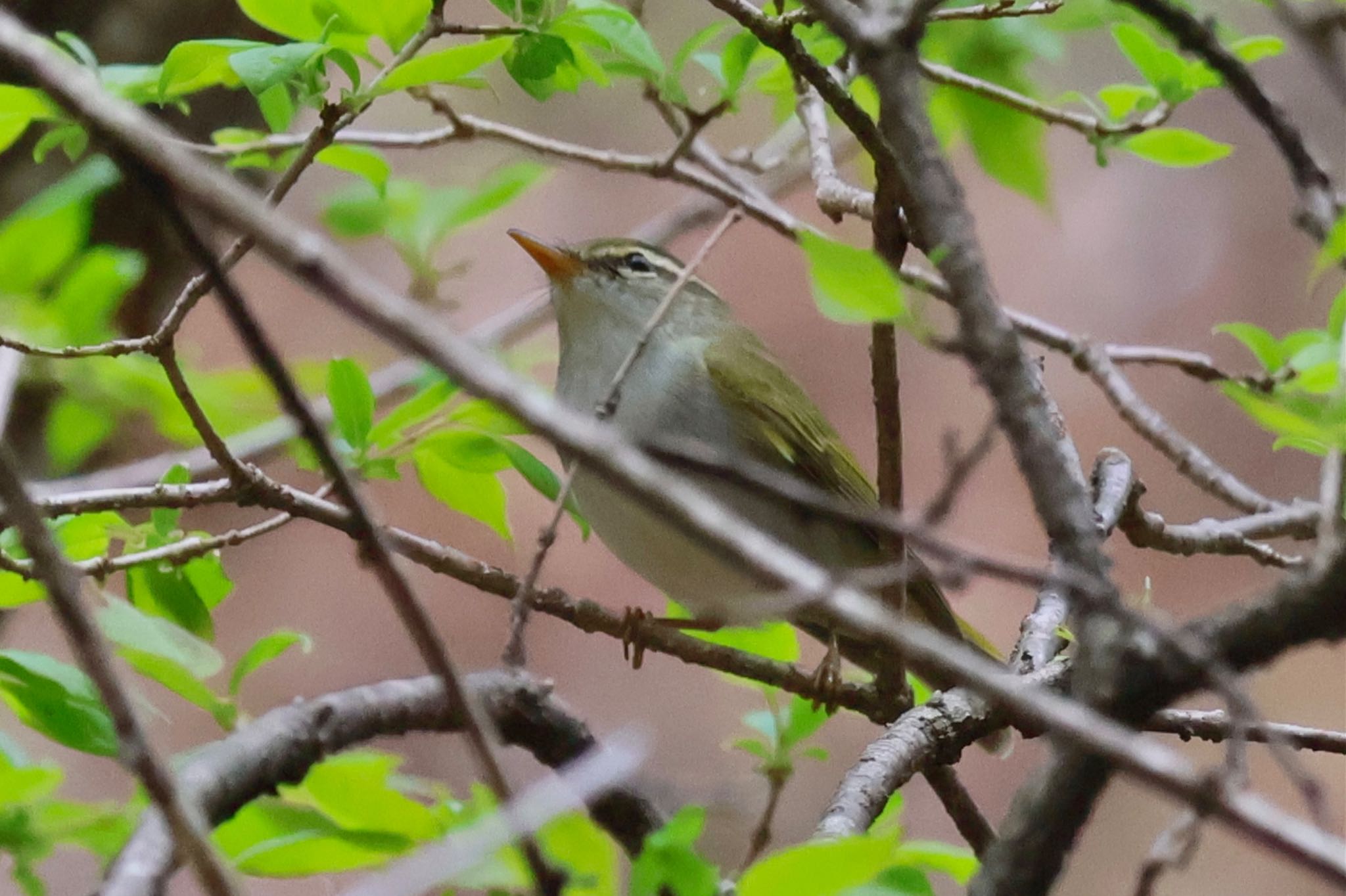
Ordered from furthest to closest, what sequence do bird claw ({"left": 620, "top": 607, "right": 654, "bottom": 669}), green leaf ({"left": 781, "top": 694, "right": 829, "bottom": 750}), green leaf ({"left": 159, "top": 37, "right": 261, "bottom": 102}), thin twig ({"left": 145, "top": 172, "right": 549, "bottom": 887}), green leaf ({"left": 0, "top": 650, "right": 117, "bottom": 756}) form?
bird claw ({"left": 620, "top": 607, "right": 654, "bottom": 669}), green leaf ({"left": 781, "top": 694, "right": 829, "bottom": 750}), green leaf ({"left": 159, "top": 37, "right": 261, "bottom": 102}), green leaf ({"left": 0, "top": 650, "right": 117, "bottom": 756}), thin twig ({"left": 145, "top": 172, "right": 549, "bottom": 887})

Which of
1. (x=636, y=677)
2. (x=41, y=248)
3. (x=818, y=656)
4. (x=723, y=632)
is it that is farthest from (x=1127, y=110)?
(x=636, y=677)

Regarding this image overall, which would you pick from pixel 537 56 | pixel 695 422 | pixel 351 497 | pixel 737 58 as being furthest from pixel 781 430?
pixel 351 497

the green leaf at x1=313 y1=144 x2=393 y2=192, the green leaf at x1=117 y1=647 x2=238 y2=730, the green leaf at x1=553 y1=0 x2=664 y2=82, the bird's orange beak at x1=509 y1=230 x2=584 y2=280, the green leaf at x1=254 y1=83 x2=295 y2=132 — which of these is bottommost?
the green leaf at x1=117 y1=647 x2=238 y2=730

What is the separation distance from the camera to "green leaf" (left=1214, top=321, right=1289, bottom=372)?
75.6 inches

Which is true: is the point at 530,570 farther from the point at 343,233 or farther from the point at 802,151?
the point at 802,151

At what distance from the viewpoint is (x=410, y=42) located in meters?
1.56

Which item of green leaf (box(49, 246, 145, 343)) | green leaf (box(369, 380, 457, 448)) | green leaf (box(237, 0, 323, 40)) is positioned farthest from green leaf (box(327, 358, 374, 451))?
green leaf (box(49, 246, 145, 343))

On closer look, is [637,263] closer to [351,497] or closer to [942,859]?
[942,859]

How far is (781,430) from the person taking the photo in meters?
2.76

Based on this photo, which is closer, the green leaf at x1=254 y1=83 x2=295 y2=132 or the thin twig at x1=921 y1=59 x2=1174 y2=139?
the green leaf at x1=254 y1=83 x2=295 y2=132

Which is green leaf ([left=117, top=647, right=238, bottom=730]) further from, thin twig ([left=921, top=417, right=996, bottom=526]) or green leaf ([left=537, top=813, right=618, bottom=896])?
thin twig ([left=921, top=417, right=996, bottom=526])

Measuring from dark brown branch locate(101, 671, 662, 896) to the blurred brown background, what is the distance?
363 centimetres

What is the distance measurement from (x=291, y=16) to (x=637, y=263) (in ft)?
5.58

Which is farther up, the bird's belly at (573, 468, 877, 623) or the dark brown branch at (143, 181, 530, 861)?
the bird's belly at (573, 468, 877, 623)
